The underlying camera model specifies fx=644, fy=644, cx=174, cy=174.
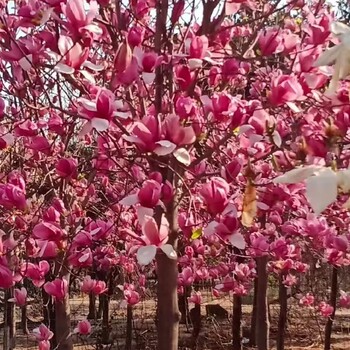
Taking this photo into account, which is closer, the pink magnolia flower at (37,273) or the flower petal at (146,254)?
the flower petal at (146,254)

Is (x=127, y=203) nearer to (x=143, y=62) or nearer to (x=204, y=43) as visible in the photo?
(x=143, y=62)

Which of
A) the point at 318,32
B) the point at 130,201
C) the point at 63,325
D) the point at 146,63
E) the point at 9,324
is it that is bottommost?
the point at 9,324

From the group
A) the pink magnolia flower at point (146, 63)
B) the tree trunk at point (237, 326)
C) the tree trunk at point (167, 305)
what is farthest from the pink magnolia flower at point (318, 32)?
the tree trunk at point (237, 326)

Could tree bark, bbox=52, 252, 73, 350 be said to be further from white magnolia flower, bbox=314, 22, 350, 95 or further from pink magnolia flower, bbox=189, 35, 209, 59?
white magnolia flower, bbox=314, 22, 350, 95

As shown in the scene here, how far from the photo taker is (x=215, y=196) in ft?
A: 5.05

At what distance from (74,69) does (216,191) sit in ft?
1.46

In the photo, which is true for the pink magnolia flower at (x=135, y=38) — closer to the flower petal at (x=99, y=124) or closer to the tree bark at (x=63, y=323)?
the flower petal at (x=99, y=124)

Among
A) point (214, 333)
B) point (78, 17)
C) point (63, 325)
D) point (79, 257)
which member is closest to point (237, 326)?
point (214, 333)

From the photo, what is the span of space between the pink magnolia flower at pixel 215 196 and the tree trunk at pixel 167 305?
1.86 ft

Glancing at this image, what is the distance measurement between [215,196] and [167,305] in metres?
0.68

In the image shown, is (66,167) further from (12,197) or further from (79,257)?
(79,257)

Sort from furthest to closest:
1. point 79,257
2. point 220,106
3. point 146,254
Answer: point 79,257 < point 220,106 < point 146,254

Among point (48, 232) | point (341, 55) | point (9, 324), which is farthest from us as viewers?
point (9, 324)

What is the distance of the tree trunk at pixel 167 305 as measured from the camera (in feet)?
6.86
